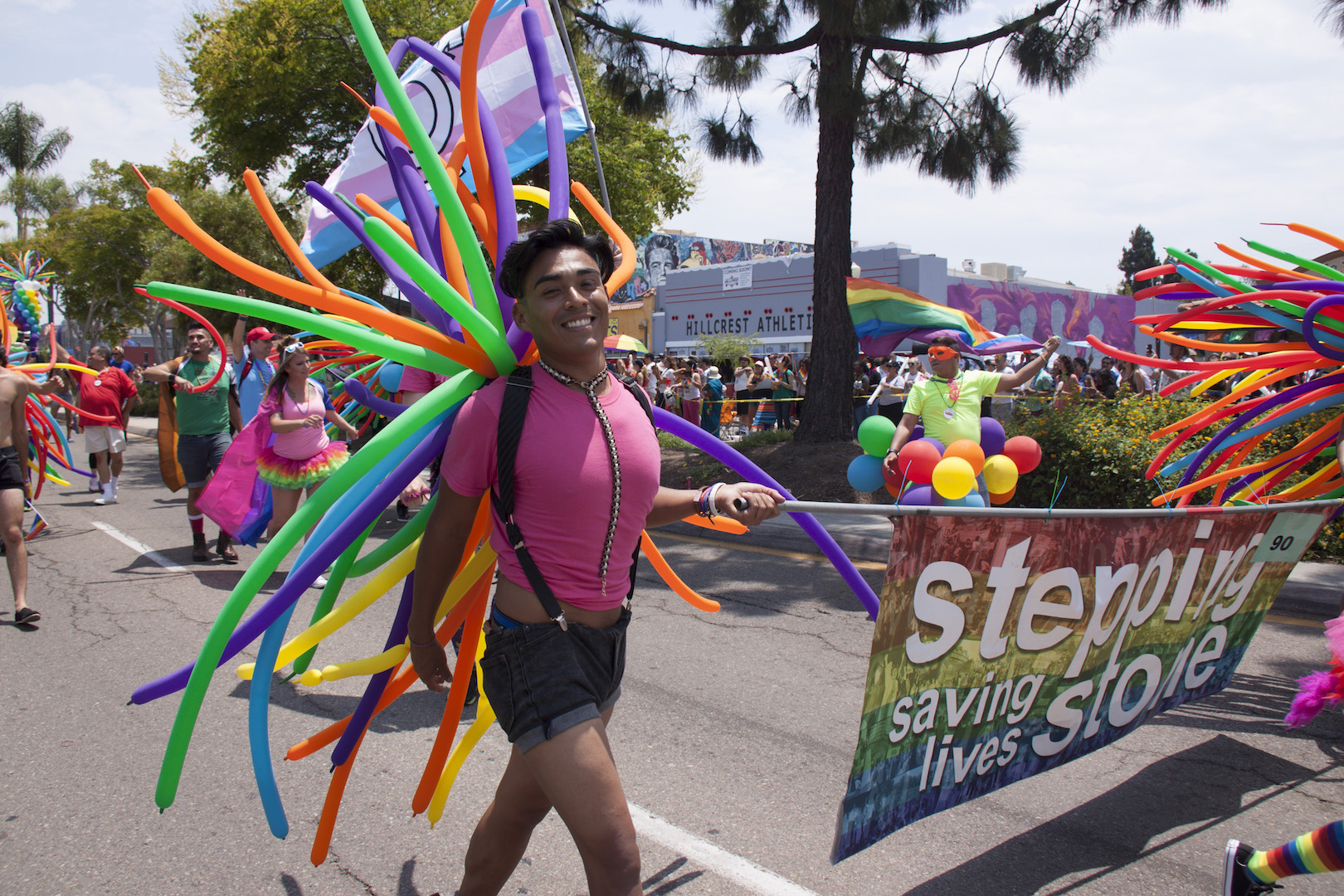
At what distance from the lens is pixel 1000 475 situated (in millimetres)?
5711

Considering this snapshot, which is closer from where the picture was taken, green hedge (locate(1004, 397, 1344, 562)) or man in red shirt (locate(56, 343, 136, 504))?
green hedge (locate(1004, 397, 1344, 562))

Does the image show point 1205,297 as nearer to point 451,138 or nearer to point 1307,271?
point 1307,271

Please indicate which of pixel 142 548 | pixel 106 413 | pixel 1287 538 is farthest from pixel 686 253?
pixel 1287 538

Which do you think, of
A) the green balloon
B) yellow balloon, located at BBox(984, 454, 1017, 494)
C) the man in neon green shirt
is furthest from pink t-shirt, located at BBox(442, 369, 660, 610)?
the green balloon

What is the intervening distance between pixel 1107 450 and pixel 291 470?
7.01 m

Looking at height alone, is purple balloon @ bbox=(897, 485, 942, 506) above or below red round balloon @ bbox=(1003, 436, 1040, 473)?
below

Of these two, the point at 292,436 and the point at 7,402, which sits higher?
the point at 7,402

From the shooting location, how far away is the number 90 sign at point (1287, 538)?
3.22 meters

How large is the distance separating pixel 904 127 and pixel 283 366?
27.2 feet

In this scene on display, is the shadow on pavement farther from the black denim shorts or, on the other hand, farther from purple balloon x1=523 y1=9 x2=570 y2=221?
purple balloon x1=523 y1=9 x2=570 y2=221

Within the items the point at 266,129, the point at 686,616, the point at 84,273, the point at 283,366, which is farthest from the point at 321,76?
the point at 84,273

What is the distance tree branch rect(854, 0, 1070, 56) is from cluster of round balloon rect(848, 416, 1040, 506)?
592cm

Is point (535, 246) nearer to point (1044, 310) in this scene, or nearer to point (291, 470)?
point (291, 470)

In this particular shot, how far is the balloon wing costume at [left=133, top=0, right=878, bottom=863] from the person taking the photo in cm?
216
